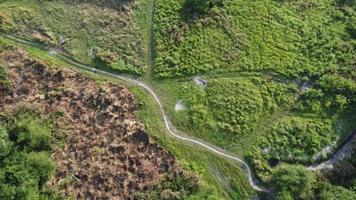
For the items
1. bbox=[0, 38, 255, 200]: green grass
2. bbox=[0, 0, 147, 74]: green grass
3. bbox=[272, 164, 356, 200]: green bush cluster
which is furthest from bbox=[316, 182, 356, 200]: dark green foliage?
bbox=[0, 0, 147, 74]: green grass

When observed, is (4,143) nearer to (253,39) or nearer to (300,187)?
(300,187)

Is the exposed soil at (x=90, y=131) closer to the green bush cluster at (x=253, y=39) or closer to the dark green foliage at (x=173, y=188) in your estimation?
the dark green foliage at (x=173, y=188)

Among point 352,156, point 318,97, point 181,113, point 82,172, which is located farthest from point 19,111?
point 352,156

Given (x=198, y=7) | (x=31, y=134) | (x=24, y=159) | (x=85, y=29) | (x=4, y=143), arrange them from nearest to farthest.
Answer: (x=4, y=143) → (x=24, y=159) → (x=31, y=134) → (x=85, y=29) → (x=198, y=7)

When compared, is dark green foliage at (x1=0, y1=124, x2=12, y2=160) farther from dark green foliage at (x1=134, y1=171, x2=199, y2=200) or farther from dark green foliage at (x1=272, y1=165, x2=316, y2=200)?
dark green foliage at (x1=272, y1=165, x2=316, y2=200)

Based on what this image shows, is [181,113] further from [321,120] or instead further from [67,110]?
[321,120]

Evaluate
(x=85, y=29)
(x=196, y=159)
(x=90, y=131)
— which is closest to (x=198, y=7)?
(x=85, y=29)
